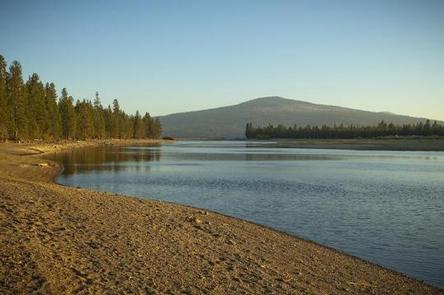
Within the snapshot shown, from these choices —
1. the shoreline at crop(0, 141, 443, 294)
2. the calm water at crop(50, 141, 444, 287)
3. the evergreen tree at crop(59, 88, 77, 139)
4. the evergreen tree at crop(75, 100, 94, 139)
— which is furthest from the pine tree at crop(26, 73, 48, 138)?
the shoreline at crop(0, 141, 443, 294)

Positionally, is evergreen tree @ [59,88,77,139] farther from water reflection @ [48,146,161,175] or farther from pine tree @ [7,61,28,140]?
water reflection @ [48,146,161,175]

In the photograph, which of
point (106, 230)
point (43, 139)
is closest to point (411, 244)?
point (106, 230)

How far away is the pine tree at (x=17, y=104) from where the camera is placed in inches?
3516

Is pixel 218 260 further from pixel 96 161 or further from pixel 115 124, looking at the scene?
pixel 115 124

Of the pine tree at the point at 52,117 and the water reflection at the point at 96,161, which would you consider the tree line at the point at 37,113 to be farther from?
the water reflection at the point at 96,161

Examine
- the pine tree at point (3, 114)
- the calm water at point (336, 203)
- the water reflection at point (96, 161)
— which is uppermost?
the pine tree at point (3, 114)

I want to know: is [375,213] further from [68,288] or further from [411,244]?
[68,288]

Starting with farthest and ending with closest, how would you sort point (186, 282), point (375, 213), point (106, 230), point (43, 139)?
point (43, 139) → point (375, 213) → point (106, 230) → point (186, 282)

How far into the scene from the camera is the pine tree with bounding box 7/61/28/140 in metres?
89.3

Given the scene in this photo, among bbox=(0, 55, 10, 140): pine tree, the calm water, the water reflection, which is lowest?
the calm water

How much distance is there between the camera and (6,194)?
63.4ft

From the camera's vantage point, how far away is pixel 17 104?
9038 centimetres

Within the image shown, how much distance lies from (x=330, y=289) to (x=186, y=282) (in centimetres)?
417

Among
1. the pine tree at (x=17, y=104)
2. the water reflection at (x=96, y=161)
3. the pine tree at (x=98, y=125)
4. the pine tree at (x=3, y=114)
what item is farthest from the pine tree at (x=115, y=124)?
the water reflection at (x=96, y=161)
